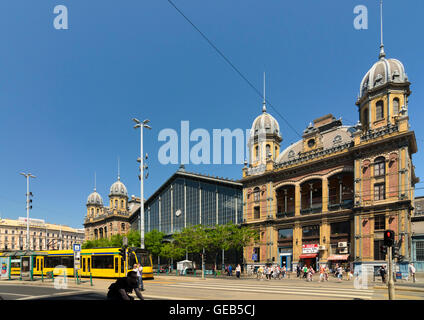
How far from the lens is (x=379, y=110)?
3822 cm

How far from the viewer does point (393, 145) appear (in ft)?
113

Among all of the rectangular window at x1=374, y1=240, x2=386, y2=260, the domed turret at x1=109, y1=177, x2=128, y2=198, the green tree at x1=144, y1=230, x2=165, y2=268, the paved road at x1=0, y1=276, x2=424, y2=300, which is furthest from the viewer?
the domed turret at x1=109, y1=177, x2=128, y2=198

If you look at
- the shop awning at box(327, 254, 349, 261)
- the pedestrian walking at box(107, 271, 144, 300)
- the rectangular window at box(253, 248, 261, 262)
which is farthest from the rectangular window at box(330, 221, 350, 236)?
the pedestrian walking at box(107, 271, 144, 300)

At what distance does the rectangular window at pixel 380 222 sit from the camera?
3416 cm

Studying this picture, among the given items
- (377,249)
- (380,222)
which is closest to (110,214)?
(377,249)

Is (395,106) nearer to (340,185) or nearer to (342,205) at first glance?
(340,185)

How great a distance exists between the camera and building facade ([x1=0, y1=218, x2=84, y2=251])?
387 feet

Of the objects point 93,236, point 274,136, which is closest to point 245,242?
point 274,136

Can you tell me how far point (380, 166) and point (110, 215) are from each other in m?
69.5

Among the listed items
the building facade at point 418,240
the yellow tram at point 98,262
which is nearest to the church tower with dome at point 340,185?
the building facade at point 418,240

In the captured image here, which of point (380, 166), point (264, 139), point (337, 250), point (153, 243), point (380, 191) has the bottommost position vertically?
point (153, 243)

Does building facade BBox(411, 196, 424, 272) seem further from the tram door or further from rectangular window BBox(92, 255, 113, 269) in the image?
the tram door

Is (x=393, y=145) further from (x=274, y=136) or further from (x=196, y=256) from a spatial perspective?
(x=196, y=256)
